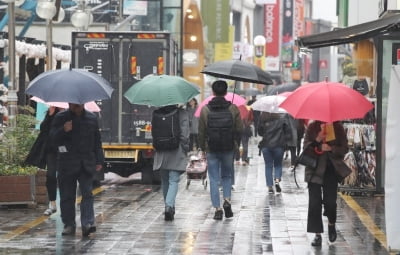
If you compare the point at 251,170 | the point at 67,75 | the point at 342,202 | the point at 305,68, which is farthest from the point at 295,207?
the point at 305,68

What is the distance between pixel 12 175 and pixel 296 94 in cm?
540

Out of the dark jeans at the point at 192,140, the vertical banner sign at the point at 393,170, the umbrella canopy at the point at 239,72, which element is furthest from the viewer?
the dark jeans at the point at 192,140

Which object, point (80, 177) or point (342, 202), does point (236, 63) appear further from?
point (80, 177)

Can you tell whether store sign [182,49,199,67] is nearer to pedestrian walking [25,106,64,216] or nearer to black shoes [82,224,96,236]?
pedestrian walking [25,106,64,216]

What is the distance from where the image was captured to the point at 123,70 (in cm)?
2044

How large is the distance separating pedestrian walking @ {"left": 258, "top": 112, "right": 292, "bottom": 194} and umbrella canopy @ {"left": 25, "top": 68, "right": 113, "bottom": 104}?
6.79 metres

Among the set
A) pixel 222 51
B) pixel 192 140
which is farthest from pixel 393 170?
pixel 222 51

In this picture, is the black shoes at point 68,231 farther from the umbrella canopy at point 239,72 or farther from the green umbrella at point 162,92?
the umbrella canopy at point 239,72

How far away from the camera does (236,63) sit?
53.3ft

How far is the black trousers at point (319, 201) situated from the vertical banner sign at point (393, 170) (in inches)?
68.1

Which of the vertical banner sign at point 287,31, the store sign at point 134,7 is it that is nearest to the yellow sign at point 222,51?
the store sign at point 134,7

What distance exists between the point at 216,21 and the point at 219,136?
40316mm

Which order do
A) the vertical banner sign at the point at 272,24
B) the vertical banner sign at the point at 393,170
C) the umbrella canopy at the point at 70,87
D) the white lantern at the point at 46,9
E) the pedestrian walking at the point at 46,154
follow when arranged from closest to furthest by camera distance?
the vertical banner sign at the point at 393,170, the umbrella canopy at the point at 70,87, the pedestrian walking at the point at 46,154, the white lantern at the point at 46,9, the vertical banner sign at the point at 272,24

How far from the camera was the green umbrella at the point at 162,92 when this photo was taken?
46.1 feet
